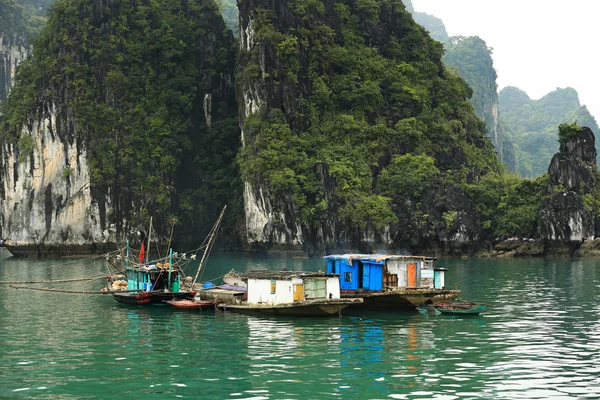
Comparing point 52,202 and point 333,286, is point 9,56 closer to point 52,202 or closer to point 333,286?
point 52,202

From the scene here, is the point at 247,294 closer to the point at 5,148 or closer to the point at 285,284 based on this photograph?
the point at 285,284

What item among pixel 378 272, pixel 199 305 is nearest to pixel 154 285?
pixel 199 305

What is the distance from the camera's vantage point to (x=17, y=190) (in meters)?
80.0

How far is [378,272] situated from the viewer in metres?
31.3

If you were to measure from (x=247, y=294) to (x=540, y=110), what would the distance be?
158575 millimetres

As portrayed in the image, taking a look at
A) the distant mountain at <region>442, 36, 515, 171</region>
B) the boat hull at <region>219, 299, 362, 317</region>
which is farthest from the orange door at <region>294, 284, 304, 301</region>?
the distant mountain at <region>442, 36, 515, 171</region>

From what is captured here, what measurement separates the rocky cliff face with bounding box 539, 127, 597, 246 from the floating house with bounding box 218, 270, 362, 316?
40821 millimetres

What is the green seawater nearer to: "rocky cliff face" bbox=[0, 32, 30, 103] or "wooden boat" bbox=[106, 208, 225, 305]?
"wooden boat" bbox=[106, 208, 225, 305]

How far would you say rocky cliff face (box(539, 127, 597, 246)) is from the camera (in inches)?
2542

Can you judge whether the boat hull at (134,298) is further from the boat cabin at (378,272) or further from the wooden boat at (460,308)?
the wooden boat at (460,308)

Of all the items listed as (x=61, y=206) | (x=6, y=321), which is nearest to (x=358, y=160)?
(x=61, y=206)

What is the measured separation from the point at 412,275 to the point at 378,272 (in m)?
1.62

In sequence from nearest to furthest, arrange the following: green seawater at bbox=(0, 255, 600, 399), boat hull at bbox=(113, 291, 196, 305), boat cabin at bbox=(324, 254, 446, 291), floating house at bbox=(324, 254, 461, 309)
Answer: green seawater at bbox=(0, 255, 600, 399)
floating house at bbox=(324, 254, 461, 309)
boat cabin at bbox=(324, 254, 446, 291)
boat hull at bbox=(113, 291, 196, 305)

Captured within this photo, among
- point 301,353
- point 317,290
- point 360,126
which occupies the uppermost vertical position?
point 360,126
